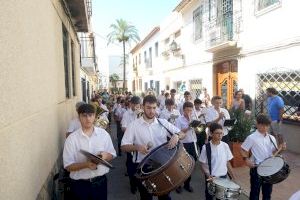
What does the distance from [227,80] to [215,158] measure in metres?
9.64

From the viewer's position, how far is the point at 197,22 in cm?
1712

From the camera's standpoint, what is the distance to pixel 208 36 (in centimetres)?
1497

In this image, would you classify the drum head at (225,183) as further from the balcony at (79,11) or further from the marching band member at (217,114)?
the balcony at (79,11)

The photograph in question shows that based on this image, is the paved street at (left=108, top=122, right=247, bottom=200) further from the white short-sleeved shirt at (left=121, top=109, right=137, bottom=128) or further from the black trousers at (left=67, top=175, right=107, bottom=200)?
the black trousers at (left=67, top=175, right=107, bottom=200)

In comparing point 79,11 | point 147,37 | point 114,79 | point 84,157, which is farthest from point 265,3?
point 114,79

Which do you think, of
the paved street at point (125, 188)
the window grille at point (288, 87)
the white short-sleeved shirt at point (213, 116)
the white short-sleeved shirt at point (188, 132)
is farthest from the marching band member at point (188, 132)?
the window grille at point (288, 87)

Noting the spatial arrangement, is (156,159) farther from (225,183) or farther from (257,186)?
(257,186)

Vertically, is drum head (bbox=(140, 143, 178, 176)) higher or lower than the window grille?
lower

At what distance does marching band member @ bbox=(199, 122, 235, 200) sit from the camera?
4.70 m

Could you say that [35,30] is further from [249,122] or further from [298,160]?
[298,160]

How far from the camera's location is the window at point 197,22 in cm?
1667

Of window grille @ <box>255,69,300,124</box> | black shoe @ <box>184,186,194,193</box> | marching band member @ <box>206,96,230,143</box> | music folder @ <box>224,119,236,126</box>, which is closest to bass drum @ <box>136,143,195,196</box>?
black shoe @ <box>184,186,194,193</box>

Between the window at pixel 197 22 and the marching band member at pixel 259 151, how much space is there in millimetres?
12357

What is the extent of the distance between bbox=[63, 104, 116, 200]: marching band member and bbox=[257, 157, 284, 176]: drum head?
2.05 meters
